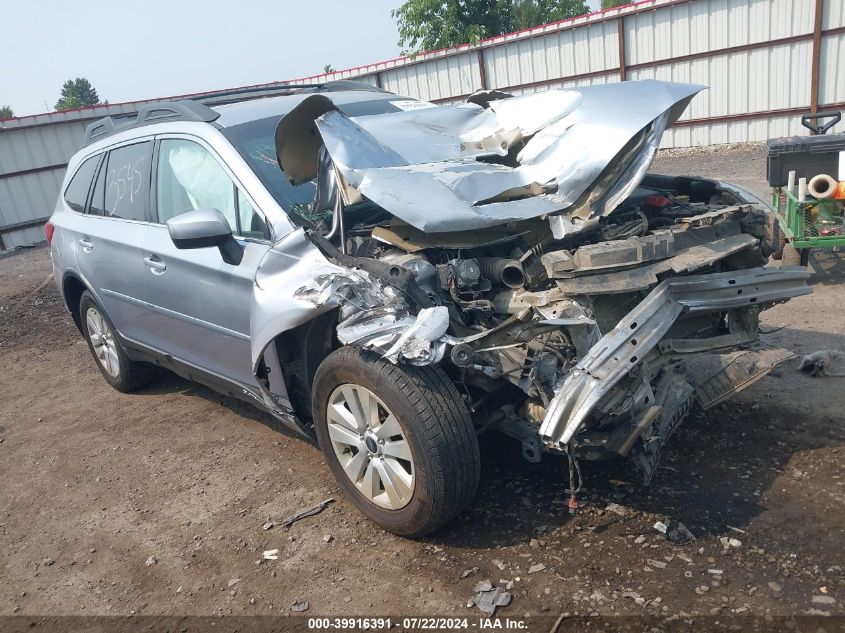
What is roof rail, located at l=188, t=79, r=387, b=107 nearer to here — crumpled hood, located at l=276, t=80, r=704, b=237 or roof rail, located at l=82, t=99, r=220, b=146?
roof rail, located at l=82, t=99, r=220, b=146

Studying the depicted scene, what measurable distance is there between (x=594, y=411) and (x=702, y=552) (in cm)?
70

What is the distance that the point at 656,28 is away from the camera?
13.4m

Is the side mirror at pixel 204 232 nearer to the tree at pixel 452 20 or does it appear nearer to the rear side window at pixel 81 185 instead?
the rear side window at pixel 81 185

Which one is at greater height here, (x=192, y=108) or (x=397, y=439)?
(x=192, y=108)

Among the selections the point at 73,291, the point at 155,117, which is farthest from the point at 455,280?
the point at 73,291

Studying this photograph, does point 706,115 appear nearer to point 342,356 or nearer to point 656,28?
point 656,28

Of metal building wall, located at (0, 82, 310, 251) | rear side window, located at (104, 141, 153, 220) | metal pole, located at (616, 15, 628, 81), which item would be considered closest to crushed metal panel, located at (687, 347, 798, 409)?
rear side window, located at (104, 141, 153, 220)

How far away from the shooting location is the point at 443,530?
10.4 ft

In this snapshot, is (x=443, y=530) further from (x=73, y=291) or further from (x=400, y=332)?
(x=73, y=291)

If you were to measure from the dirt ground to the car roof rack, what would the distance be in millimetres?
1978

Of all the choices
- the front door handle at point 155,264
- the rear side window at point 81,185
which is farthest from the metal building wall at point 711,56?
the front door handle at point 155,264

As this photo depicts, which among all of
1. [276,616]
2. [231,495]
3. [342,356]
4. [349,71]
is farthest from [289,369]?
[349,71]

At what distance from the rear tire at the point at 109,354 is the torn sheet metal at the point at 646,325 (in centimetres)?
367

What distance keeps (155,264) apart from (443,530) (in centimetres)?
231
